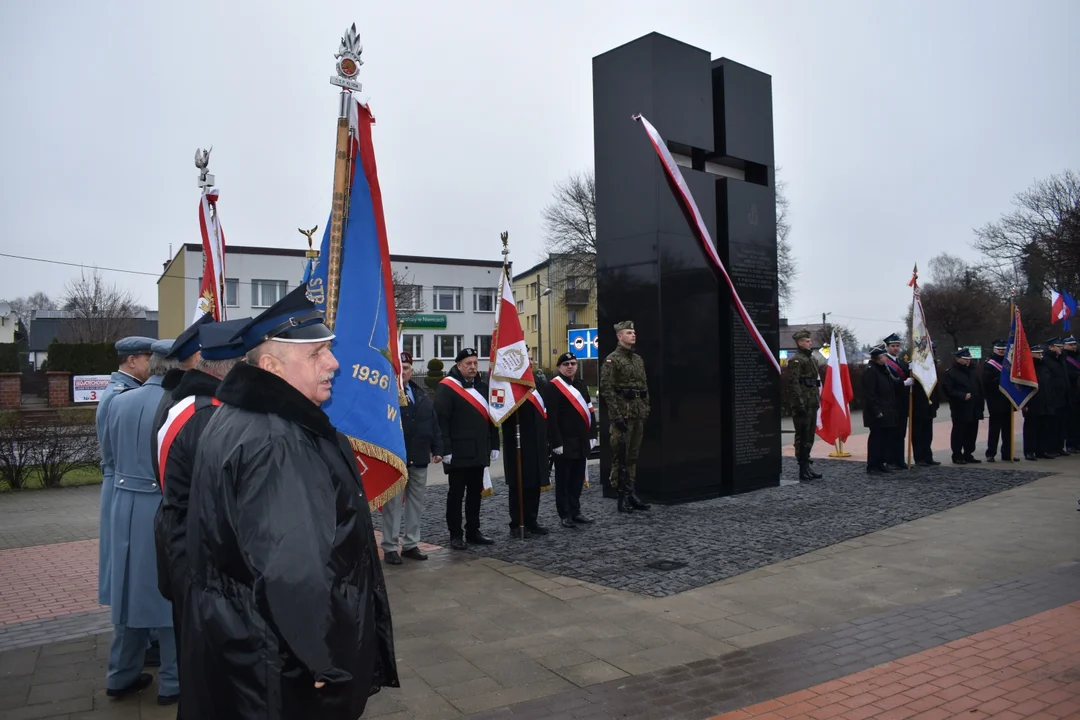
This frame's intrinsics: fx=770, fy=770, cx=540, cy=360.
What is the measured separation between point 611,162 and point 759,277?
9.28 ft

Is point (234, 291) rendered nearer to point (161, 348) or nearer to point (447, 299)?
point (447, 299)

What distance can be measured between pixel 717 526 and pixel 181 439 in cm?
686

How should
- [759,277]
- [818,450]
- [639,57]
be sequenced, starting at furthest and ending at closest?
1. [818,450]
2. [759,277]
3. [639,57]

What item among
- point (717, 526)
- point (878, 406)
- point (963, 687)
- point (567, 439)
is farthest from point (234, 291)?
point (963, 687)

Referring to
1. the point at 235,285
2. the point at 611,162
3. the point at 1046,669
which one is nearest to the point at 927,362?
the point at 611,162

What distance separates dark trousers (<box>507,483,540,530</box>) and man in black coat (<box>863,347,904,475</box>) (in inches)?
256

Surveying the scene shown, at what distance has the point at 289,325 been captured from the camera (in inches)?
99.4

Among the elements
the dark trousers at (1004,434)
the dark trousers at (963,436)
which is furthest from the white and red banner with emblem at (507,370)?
the dark trousers at (1004,434)

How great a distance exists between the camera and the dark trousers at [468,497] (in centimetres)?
806

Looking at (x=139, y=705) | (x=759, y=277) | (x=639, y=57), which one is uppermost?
(x=639, y=57)

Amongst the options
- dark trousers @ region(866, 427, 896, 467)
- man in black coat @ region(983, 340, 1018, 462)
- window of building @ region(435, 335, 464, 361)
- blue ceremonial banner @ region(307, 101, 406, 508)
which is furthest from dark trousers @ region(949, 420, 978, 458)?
window of building @ region(435, 335, 464, 361)

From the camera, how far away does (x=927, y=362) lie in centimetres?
1310

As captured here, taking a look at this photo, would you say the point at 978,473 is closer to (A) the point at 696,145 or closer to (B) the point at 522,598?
(A) the point at 696,145

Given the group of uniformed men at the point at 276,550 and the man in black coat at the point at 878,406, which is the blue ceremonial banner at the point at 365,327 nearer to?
the group of uniformed men at the point at 276,550
